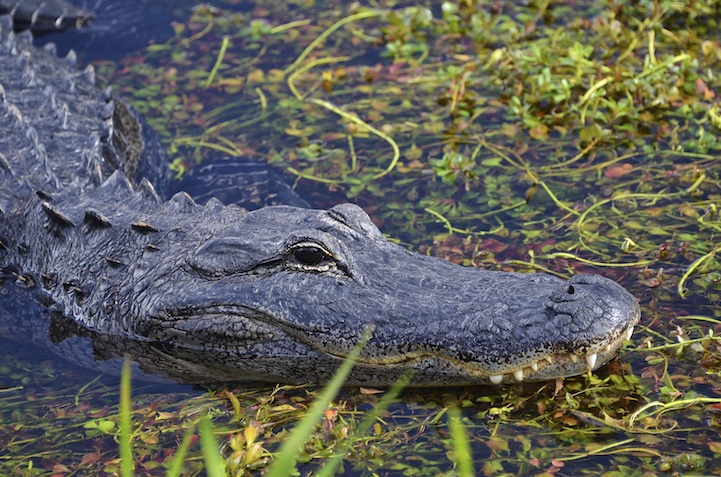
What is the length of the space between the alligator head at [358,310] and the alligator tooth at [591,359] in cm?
1

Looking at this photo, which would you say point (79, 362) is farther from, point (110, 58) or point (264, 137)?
point (110, 58)

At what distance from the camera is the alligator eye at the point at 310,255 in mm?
4180

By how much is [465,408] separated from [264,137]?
322cm

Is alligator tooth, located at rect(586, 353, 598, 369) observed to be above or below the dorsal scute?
below

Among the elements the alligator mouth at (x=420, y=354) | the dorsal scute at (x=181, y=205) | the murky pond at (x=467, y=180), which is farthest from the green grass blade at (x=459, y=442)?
the dorsal scute at (x=181, y=205)

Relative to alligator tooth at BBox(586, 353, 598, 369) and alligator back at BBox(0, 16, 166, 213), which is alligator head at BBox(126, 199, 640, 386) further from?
alligator back at BBox(0, 16, 166, 213)

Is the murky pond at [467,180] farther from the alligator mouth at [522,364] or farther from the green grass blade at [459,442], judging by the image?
the alligator mouth at [522,364]

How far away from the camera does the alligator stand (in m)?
3.85

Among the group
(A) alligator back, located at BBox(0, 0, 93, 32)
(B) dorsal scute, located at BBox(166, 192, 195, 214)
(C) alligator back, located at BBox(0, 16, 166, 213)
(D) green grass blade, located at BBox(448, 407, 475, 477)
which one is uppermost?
(A) alligator back, located at BBox(0, 0, 93, 32)

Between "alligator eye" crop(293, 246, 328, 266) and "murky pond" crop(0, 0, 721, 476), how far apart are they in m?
0.62

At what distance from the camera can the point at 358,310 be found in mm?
4117

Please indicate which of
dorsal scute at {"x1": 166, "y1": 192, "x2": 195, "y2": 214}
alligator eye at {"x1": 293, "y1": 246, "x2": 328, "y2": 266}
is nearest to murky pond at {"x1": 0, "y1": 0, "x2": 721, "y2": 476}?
alligator eye at {"x1": 293, "y1": 246, "x2": 328, "y2": 266}

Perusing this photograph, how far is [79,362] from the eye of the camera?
481cm

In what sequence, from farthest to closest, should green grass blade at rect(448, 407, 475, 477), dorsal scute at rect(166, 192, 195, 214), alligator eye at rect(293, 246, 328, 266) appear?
1. dorsal scute at rect(166, 192, 195, 214)
2. alligator eye at rect(293, 246, 328, 266)
3. green grass blade at rect(448, 407, 475, 477)
